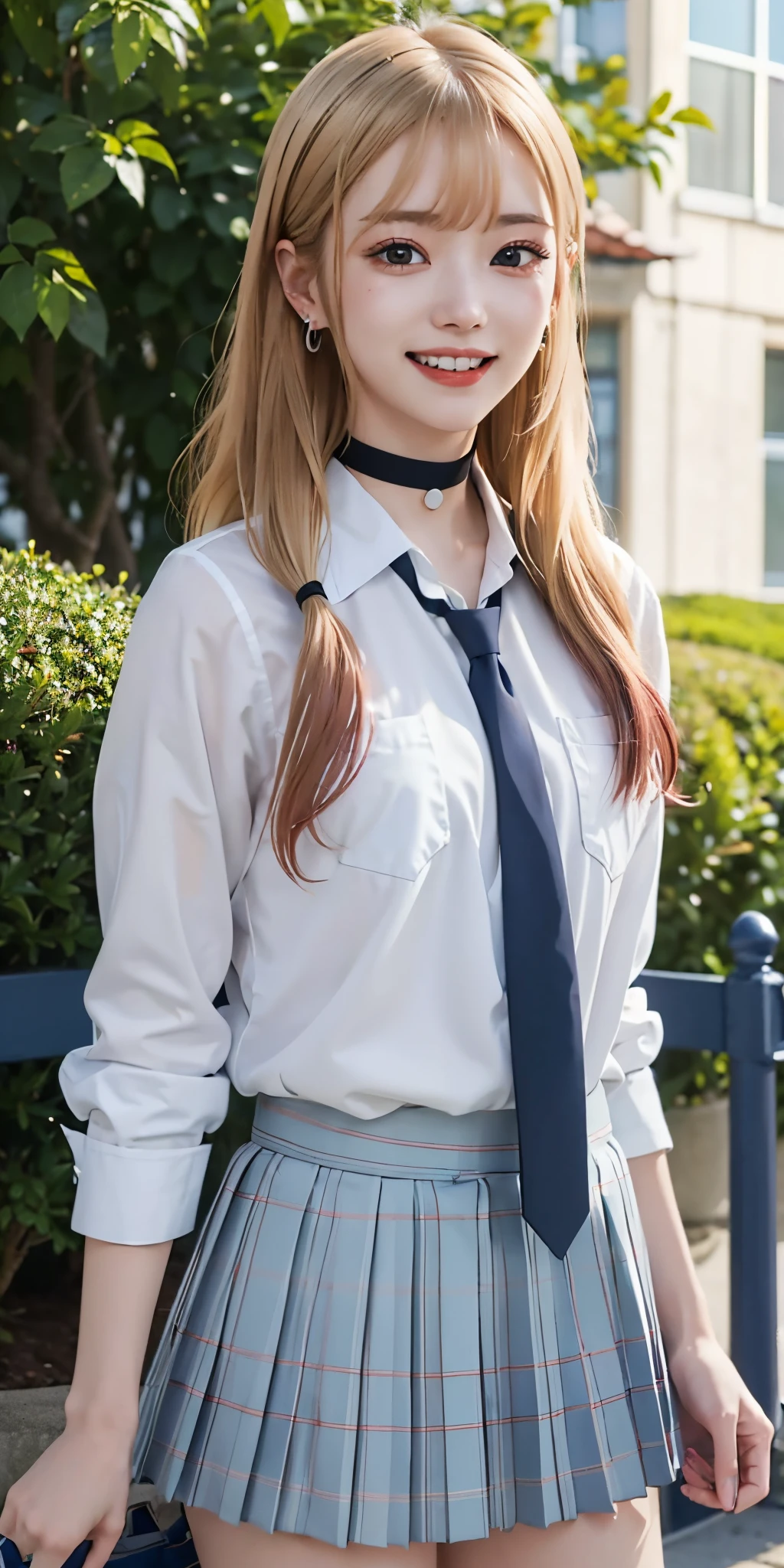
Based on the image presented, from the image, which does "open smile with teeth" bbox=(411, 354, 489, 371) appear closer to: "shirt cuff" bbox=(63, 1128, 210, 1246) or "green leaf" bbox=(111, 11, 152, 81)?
"shirt cuff" bbox=(63, 1128, 210, 1246)

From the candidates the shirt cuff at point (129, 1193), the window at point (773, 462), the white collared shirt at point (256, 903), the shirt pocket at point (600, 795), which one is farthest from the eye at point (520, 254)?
the window at point (773, 462)

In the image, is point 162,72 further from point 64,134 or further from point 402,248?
point 402,248

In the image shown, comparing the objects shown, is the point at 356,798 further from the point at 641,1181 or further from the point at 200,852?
the point at 641,1181

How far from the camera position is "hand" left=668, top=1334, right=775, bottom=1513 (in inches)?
58.0

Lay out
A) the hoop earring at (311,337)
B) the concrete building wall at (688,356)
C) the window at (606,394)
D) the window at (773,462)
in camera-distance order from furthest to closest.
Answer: the window at (773,462) < the window at (606,394) < the concrete building wall at (688,356) < the hoop earring at (311,337)

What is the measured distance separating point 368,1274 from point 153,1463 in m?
0.29

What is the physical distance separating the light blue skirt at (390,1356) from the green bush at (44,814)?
2.54 feet

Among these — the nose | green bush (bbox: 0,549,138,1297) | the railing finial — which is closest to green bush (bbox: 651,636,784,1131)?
the railing finial

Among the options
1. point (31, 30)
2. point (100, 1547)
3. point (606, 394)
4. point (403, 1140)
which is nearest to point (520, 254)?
point (403, 1140)

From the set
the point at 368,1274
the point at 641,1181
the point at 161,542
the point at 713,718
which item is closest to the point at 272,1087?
the point at 368,1274

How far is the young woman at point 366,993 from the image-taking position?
4.16 feet

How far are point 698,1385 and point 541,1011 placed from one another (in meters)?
0.50

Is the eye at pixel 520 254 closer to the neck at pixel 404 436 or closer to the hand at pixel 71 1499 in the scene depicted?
the neck at pixel 404 436

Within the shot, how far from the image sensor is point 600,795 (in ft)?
4.71
